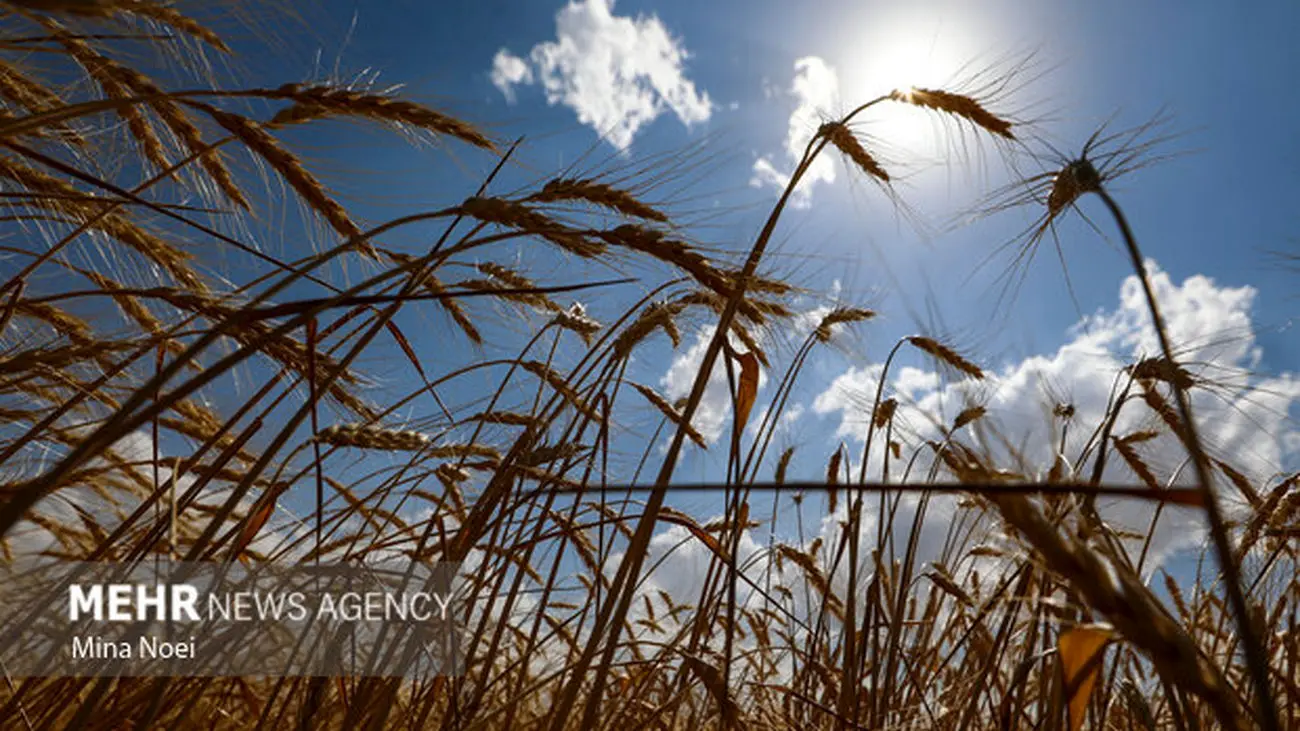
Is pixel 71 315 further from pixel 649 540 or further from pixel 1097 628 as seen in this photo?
pixel 1097 628

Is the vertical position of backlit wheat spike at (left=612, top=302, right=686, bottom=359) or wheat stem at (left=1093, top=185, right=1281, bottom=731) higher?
backlit wheat spike at (left=612, top=302, right=686, bottom=359)

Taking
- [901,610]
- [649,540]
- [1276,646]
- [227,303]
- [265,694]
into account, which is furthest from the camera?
[265,694]

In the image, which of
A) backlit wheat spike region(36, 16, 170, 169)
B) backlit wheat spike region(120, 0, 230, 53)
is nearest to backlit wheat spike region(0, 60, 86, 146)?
backlit wheat spike region(36, 16, 170, 169)

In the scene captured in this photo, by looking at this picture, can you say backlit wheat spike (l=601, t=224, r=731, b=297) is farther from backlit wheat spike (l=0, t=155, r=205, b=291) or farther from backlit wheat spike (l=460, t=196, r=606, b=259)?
backlit wheat spike (l=0, t=155, r=205, b=291)

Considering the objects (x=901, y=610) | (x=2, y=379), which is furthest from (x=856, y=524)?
(x=2, y=379)

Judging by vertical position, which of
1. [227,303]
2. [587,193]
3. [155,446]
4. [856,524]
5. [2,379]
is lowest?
[155,446]

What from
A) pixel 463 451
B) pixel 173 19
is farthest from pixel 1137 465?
pixel 173 19

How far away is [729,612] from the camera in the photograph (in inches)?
62.3

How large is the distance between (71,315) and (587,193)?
5.52ft

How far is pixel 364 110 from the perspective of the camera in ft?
5.26

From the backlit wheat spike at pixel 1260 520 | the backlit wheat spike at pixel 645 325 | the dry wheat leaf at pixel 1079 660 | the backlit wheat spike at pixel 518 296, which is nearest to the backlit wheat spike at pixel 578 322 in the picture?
the backlit wheat spike at pixel 518 296

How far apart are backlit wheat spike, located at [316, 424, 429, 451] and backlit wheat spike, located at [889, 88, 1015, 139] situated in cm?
154

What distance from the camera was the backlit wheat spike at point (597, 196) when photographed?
161 centimetres

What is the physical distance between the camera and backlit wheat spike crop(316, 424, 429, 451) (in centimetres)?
142
